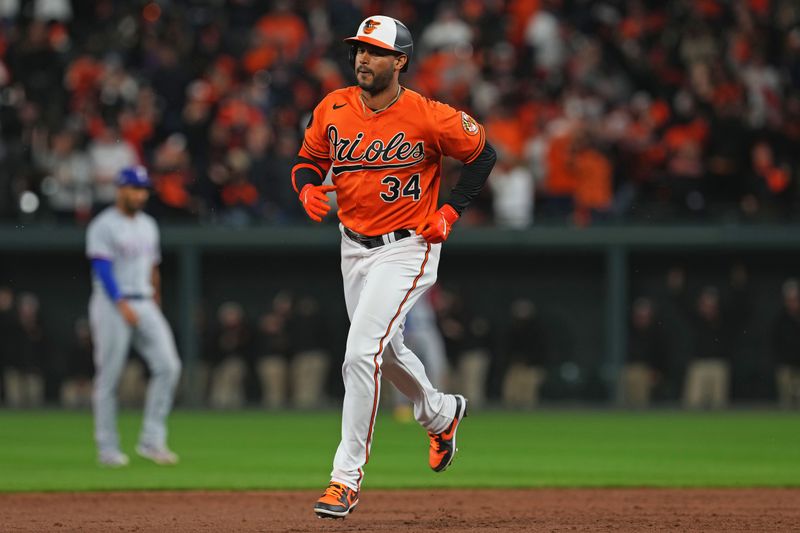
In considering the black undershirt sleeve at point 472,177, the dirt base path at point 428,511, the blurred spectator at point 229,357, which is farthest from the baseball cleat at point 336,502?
the blurred spectator at point 229,357

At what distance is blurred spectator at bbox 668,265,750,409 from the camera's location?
1727 cm

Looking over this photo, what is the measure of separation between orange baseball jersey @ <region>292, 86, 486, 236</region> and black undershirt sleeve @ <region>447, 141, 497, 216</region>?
0.21 ft

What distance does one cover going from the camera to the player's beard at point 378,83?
650 centimetres

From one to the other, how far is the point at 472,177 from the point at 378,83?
708 mm

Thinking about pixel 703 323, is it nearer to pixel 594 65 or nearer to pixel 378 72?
pixel 594 65

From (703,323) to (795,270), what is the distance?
61.6 inches

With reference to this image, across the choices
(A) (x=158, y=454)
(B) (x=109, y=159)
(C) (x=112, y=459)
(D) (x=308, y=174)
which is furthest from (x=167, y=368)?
(B) (x=109, y=159)

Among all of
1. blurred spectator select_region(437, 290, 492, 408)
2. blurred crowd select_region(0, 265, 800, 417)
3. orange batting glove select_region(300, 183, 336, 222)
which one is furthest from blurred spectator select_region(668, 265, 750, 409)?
orange batting glove select_region(300, 183, 336, 222)

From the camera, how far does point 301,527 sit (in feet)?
21.7

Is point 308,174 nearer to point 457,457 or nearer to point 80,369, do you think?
point 457,457

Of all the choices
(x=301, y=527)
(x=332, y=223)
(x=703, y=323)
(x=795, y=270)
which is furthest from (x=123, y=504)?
(x=795, y=270)

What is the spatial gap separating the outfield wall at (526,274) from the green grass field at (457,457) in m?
1.74

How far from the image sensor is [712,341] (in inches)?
680

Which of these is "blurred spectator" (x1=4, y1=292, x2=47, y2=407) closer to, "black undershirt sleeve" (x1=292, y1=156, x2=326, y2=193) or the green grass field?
the green grass field
